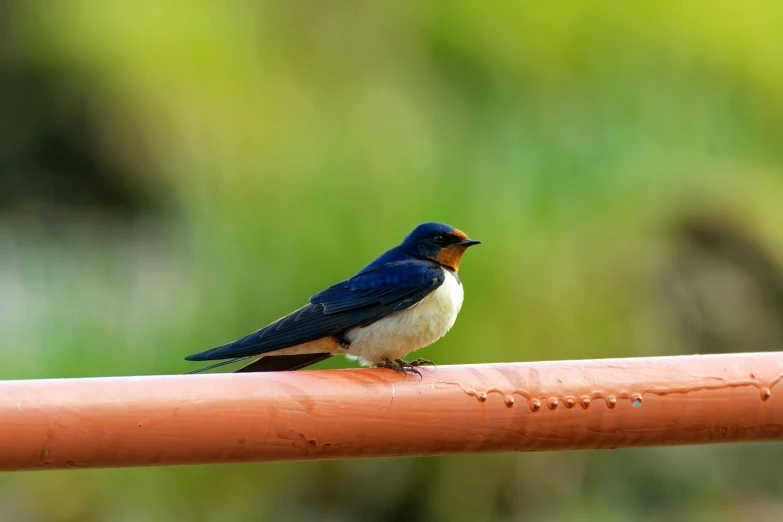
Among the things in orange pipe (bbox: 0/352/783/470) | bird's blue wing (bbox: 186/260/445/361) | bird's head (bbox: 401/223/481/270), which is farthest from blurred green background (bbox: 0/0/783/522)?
orange pipe (bbox: 0/352/783/470)

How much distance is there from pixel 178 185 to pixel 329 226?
65 centimetres

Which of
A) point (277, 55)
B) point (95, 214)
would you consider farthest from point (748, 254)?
point (95, 214)

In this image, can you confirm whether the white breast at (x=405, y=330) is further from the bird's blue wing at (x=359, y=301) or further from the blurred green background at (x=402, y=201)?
the blurred green background at (x=402, y=201)

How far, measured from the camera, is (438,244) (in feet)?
6.22

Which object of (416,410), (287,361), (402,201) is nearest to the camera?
(416,410)

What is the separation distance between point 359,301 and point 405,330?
9cm

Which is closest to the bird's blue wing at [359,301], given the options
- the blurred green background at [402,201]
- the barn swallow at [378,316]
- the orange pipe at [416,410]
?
the barn swallow at [378,316]

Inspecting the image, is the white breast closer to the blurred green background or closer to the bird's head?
the bird's head

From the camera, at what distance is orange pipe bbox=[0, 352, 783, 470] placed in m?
0.91

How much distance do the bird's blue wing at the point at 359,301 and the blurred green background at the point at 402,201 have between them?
1212mm

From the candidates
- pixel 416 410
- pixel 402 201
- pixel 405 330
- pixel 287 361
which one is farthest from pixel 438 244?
pixel 402 201

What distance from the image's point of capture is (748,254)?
3521mm

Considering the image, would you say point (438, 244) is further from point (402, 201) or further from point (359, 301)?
point (402, 201)

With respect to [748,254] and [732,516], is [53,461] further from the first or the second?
[748,254]
